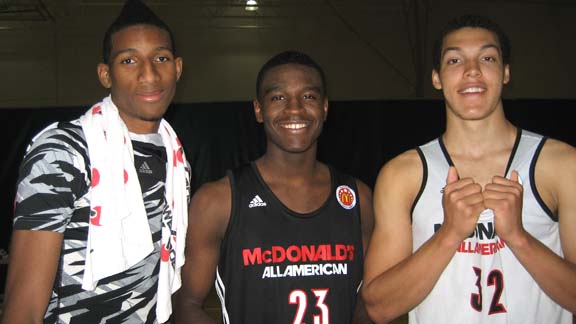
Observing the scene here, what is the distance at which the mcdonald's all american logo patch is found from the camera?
2.10m

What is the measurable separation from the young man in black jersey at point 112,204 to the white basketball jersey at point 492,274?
0.92 m

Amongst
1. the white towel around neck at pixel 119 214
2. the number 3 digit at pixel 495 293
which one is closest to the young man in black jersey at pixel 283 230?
the white towel around neck at pixel 119 214

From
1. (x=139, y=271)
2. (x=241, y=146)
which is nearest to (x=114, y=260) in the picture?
(x=139, y=271)

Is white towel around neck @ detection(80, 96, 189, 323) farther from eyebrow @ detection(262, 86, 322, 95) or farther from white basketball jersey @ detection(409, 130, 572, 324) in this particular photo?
white basketball jersey @ detection(409, 130, 572, 324)

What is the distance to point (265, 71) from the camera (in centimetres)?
222

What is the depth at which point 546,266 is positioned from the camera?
1.41 metres

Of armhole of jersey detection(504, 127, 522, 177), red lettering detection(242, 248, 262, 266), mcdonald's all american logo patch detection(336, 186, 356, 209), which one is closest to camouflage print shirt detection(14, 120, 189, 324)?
red lettering detection(242, 248, 262, 266)

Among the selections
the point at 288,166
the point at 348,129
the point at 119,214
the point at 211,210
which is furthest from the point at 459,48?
the point at 348,129

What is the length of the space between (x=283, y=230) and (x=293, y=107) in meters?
0.51

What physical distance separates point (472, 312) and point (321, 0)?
9.40 metres

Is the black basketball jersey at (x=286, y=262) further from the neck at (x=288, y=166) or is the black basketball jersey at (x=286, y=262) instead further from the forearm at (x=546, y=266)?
the forearm at (x=546, y=266)

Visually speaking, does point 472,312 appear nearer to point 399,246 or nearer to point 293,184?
point 399,246

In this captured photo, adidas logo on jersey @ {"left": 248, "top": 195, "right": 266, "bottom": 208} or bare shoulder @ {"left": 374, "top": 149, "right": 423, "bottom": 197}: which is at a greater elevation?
bare shoulder @ {"left": 374, "top": 149, "right": 423, "bottom": 197}

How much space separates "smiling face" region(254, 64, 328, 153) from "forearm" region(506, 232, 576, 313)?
3.07 ft
